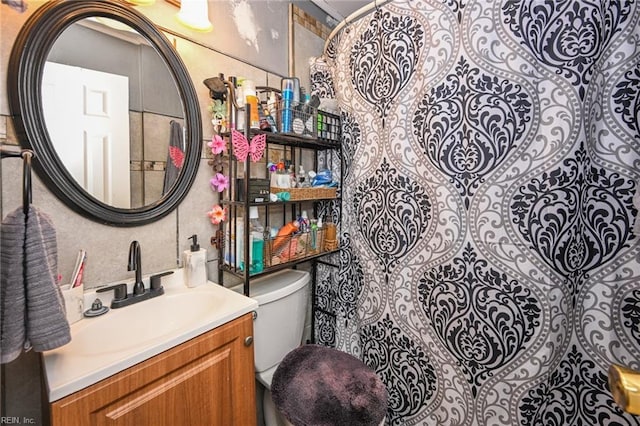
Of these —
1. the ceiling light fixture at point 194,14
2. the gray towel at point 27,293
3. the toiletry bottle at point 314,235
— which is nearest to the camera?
the gray towel at point 27,293

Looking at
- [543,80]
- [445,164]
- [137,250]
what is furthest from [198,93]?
[543,80]

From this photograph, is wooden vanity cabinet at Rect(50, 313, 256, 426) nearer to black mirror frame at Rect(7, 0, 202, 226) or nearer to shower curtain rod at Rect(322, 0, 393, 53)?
black mirror frame at Rect(7, 0, 202, 226)

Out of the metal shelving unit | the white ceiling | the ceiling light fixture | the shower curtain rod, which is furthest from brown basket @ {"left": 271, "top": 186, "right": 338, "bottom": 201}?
the white ceiling

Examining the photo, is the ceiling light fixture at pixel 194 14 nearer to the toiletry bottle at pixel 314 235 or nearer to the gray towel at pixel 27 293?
the gray towel at pixel 27 293

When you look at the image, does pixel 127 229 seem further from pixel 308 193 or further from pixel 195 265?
pixel 308 193

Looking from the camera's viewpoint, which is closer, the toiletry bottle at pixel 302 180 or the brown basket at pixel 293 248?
the brown basket at pixel 293 248

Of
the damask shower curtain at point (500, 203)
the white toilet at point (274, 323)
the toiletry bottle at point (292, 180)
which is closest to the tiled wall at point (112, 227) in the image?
the white toilet at point (274, 323)

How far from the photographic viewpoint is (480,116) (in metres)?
0.94

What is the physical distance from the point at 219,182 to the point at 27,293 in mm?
704

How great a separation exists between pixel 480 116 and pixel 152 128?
3.94 feet

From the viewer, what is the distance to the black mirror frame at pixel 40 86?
0.75 metres

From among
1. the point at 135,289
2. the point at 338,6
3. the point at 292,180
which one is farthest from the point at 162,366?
the point at 338,6

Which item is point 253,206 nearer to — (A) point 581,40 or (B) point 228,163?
(B) point 228,163

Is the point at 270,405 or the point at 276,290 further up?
the point at 276,290
